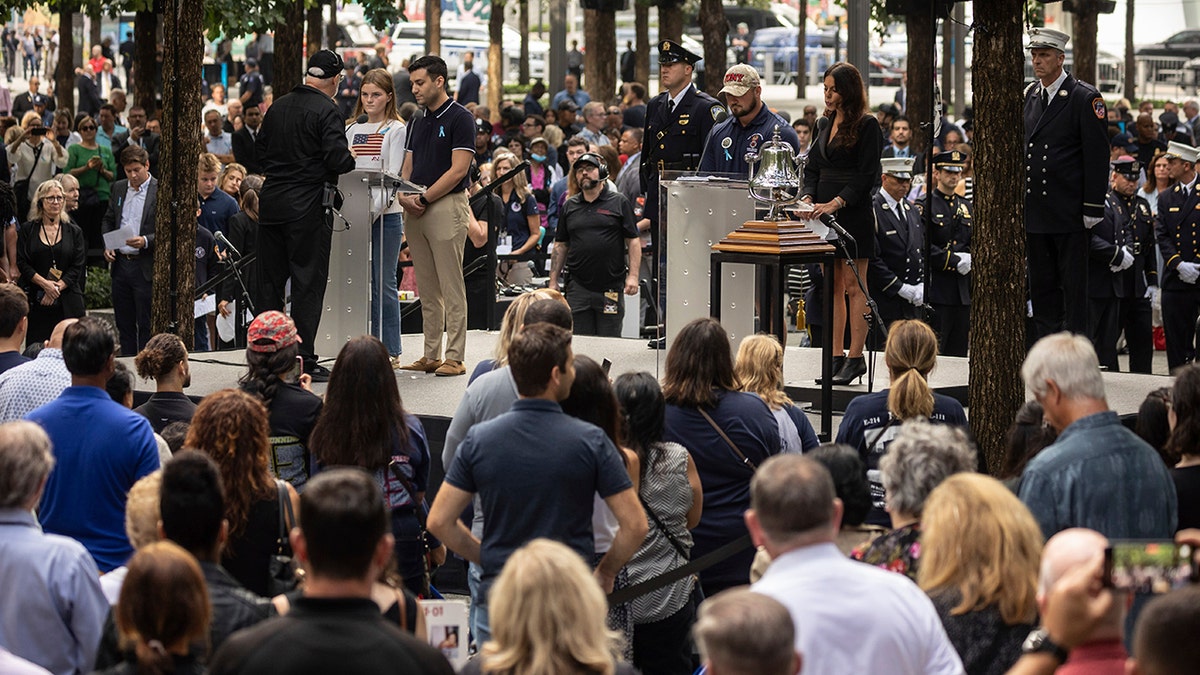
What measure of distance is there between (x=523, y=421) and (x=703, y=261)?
4571 mm

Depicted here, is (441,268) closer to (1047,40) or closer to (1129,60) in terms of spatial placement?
(1047,40)

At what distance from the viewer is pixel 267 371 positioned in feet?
21.8

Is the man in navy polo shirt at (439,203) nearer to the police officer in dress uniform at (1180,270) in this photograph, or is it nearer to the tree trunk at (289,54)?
the police officer in dress uniform at (1180,270)

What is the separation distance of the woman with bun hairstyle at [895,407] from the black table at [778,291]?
66.7 inches

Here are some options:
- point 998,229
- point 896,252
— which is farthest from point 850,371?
point 896,252

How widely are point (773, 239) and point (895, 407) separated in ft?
7.30

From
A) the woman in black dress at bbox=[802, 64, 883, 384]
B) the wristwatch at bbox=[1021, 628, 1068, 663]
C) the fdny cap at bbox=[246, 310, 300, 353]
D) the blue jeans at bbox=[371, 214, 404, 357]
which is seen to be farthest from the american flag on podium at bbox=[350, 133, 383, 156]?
the wristwatch at bbox=[1021, 628, 1068, 663]

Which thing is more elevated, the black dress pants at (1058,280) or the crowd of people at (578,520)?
the black dress pants at (1058,280)

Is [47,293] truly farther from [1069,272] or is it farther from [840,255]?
[1069,272]

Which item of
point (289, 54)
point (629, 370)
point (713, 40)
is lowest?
point (629, 370)

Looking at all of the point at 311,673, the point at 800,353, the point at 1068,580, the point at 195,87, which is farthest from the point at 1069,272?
the point at 311,673

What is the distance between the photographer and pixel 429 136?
989 centimetres

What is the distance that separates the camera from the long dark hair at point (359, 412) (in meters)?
6.14

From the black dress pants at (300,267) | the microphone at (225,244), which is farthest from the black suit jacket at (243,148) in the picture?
the black dress pants at (300,267)
